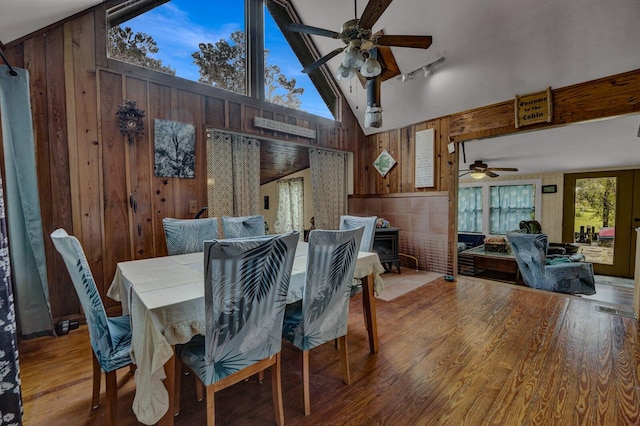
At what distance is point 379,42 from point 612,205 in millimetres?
6178

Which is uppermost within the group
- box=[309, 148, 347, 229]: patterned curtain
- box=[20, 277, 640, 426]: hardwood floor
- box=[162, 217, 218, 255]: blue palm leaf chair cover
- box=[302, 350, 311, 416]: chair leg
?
box=[309, 148, 347, 229]: patterned curtain

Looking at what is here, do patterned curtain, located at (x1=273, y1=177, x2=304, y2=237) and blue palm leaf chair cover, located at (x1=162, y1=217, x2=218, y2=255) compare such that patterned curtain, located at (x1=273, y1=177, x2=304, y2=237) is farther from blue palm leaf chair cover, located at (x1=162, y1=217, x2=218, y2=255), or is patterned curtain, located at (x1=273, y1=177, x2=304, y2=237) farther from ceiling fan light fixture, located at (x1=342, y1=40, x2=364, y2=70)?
ceiling fan light fixture, located at (x1=342, y1=40, x2=364, y2=70)

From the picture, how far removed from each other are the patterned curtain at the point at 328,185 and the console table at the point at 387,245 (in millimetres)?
873

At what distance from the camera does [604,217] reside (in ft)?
17.7

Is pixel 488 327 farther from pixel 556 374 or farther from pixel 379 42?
pixel 379 42

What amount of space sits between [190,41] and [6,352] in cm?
330

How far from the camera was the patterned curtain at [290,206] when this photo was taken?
6527 millimetres

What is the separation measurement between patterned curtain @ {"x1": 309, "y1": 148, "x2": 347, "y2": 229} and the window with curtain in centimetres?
426

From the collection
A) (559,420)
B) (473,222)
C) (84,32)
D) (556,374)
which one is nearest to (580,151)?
(473,222)

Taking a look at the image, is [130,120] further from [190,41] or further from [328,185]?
[328,185]

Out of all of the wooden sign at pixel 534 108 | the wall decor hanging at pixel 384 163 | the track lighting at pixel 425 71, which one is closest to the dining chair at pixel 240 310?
the track lighting at pixel 425 71

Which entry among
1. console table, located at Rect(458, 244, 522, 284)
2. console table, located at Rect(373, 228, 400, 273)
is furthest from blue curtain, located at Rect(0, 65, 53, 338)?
console table, located at Rect(458, 244, 522, 284)

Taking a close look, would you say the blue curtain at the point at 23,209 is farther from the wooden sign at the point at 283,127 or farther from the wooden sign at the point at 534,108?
the wooden sign at the point at 534,108

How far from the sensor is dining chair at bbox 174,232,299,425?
107 centimetres
